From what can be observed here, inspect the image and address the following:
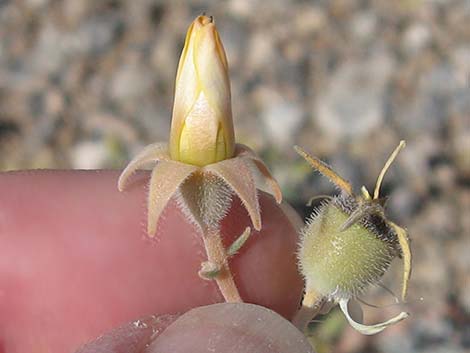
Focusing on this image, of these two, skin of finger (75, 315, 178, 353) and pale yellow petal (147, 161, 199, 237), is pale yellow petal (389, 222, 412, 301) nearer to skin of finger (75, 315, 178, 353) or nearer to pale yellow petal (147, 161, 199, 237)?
pale yellow petal (147, 161, 199, 237)

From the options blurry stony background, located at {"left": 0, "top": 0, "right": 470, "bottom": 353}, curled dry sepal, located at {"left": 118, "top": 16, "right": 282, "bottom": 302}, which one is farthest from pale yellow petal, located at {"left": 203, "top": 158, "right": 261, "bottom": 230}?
blurry stony background, located at {"left": 0, "top": 0, "right": 470, "bottom": 353}

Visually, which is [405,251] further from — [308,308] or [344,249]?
[308,308]

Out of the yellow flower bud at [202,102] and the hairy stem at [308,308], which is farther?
the hairy stem at [308,308]

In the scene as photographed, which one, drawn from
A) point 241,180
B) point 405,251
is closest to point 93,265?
point 241,180

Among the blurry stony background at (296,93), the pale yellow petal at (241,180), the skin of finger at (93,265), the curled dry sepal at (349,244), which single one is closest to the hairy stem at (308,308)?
the curled dry sepal at (349,244)

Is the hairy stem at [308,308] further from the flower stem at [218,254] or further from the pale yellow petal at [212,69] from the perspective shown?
the pale yellow petal at [212,69]

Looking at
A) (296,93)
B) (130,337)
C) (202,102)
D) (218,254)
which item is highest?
(202,102)
